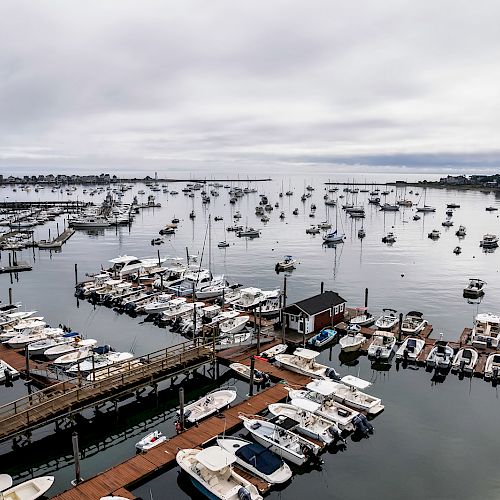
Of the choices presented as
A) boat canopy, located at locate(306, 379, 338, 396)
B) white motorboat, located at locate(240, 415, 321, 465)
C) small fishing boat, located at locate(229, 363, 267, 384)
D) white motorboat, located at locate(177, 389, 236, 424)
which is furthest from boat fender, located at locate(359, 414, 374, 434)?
white motorboat, located at locate(177, 389, 236, 424)

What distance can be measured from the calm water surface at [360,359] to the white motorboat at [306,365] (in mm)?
4032

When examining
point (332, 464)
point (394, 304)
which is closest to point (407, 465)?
point (332, 464)

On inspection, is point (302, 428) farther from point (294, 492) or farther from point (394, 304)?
point (394, 304)

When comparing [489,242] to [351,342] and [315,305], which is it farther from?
[351,342]

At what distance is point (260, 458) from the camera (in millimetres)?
23906

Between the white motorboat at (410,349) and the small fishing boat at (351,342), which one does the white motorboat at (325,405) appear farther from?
the white motorboat at (410,349)

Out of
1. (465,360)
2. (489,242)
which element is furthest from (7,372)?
(489,242)

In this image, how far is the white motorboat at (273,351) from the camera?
125 ft

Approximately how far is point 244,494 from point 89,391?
12.7 meters

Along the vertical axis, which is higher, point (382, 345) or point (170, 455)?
point (382, 345)

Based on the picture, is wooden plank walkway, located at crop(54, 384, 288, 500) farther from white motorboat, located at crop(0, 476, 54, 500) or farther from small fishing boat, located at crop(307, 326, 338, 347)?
small fishing boat, located at crop(307, 326, 338, 347)

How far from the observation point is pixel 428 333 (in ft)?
148

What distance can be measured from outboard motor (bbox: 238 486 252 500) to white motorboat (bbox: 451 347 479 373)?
23.4m

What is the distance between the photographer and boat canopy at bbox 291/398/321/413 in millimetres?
27823
